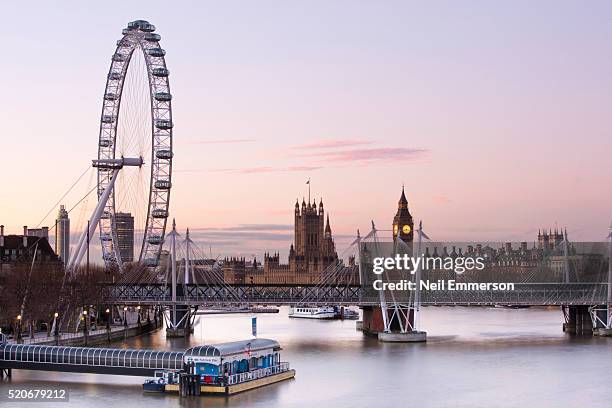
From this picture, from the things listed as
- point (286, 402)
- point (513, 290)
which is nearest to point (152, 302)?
point (513, 290)

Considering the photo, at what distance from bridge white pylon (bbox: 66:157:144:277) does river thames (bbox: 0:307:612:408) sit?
7249 millimetres

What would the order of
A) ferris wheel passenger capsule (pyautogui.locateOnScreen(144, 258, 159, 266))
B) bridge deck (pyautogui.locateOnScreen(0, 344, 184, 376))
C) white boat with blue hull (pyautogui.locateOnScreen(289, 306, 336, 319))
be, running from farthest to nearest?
white boat with blue hull (pyautogui.locateOnScreen(289, 306, 336, 319))
ferris wheel passenger capsule (pyautogui.locateOnScreen(144, 258, 159, 266))
bridge deck (pyautogui.locateOnScreen(0, 344, 184, 376))

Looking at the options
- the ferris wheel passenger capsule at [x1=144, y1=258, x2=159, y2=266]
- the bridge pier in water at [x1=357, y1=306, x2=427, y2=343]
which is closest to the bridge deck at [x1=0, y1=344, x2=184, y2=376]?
the bridge pier in water at [x1=357, y1=306, x2=427, y2=343]

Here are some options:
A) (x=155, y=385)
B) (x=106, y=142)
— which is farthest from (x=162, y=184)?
(x=155, y=385)

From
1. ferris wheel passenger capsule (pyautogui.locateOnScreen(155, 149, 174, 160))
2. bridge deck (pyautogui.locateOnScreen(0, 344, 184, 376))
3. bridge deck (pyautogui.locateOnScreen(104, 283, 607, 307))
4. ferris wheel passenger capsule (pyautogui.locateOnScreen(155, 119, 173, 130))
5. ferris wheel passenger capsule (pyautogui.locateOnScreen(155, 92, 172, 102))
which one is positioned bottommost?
bridge deck (pyautogui.locateOnScreen(0, 344, 184, 376))

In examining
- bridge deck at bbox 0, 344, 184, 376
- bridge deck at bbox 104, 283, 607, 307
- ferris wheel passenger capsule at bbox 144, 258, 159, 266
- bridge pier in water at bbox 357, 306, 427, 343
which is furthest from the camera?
ferris wheel passenger capsule at bbox 144, 258, 159, 266

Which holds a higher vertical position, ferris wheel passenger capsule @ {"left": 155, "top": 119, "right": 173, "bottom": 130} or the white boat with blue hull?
ferris wheel passenger capsule @ {"left": 155, "top": 119, "right": 173, "bottom": 130}

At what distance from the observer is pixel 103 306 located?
8469cm

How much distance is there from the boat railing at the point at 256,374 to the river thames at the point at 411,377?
633mm

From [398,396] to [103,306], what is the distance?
40122 mm

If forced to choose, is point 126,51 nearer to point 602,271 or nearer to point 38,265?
point 38,265

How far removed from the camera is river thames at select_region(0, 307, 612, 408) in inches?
1838

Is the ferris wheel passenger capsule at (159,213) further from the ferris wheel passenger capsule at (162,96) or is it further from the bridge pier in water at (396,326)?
the bridge pier in water at (396,326)

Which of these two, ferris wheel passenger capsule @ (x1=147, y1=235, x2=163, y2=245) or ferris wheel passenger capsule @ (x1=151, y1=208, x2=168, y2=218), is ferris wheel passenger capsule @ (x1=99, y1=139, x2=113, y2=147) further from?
ferris wheel passenger capsule @ (x1=147, y1=235, x2=163, y2=245)
